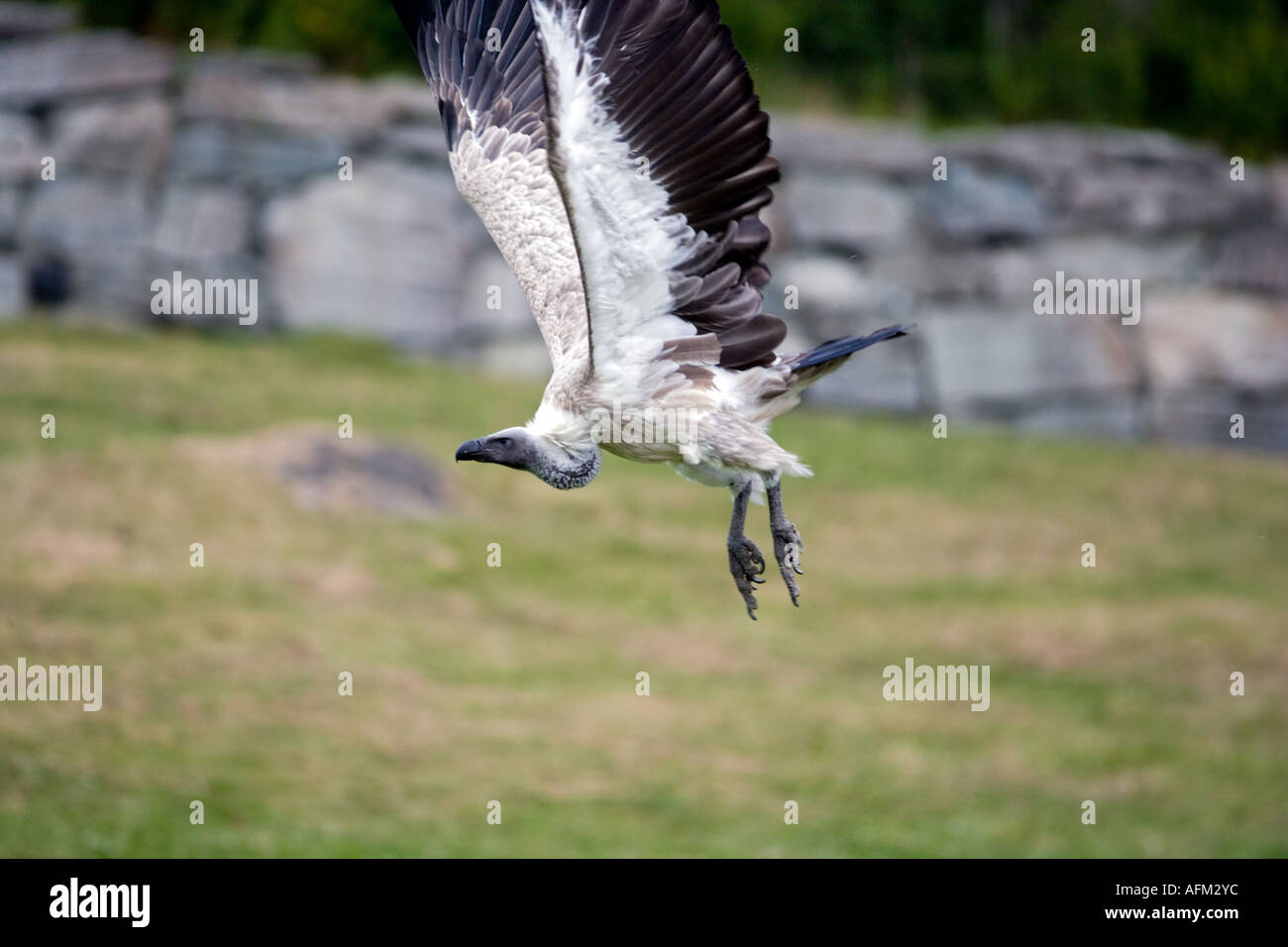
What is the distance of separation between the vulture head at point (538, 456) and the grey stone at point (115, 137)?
1408 cm

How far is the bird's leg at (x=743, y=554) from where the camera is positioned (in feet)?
20.2

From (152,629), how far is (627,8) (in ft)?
31.2

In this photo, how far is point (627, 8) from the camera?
5.40 meters

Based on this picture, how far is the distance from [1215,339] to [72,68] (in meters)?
12.9

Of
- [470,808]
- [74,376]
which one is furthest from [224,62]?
[470,808]

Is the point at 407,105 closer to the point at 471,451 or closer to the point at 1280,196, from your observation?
the point at 1280,196

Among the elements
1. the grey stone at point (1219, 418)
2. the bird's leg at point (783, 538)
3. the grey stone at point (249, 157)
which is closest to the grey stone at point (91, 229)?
the grey stone at point (249, 157)

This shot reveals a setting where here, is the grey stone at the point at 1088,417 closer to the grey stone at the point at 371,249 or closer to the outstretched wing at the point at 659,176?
the grey stone at the point at 371,249

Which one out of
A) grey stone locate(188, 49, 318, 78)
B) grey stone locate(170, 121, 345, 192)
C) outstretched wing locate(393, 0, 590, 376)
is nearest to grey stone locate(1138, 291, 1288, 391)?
grey stone locate(170, 121, 345, 192)

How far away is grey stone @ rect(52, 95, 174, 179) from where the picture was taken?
18.5m

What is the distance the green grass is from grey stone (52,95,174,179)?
1.96 meters

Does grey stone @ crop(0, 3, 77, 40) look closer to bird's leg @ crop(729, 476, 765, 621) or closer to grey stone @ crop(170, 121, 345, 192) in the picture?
grey stone @ crop(170, 121, 345, 192)

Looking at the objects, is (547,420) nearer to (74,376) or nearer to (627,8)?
(627,8)

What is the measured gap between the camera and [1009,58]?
846 inches
